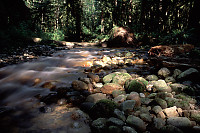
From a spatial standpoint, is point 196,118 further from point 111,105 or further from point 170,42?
point 170,42

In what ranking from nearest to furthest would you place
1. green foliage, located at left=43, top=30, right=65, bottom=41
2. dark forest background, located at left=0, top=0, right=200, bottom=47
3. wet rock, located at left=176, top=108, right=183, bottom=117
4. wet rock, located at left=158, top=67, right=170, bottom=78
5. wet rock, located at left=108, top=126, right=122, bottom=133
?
1. wet rock, located at left=108, top=126, right=122, bottom=133
2. wet rock, located at left=176, top=108, right=183, bottom=117
3. wet rock, located at left=158, top=67, right=170, bottom=78
4. dark forest background, located at left=0, top=0, right=200, bottom=47
5. green foliage, located at left=43, top=30, right=65, bottom=41

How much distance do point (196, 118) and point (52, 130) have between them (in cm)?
191

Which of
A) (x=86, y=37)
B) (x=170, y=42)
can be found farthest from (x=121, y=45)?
(x=86, y=37)

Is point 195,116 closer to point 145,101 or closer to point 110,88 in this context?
point 145,101

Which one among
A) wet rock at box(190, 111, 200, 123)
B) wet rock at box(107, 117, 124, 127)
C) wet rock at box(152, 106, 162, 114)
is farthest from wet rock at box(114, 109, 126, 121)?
wet rock at box(190, 111, 200, 123)

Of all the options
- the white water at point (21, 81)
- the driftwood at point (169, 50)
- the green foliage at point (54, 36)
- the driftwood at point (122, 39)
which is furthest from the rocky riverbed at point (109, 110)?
the green foliage at point (54, 36)

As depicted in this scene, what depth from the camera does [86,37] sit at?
20.7 m

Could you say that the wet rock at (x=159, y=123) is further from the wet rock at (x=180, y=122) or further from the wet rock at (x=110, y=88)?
the wet rock at (x=110, y=88)

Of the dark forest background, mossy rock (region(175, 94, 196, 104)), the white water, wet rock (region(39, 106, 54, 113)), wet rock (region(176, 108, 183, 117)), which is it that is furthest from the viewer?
the dark forest background

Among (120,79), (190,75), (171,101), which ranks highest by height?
(190,75)

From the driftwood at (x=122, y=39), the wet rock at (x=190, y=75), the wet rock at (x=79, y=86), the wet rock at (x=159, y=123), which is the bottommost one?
the wet rock at (x=159, y=123)

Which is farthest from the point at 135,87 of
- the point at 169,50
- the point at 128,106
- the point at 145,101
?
the point at 169,50

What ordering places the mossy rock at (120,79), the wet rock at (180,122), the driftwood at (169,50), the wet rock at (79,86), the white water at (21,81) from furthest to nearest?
the driftwood at (169,50)
the mossy rock at (120,79)
the wet rock at (79,86)
the white water at (21,81)
the wet rock at (180,122)

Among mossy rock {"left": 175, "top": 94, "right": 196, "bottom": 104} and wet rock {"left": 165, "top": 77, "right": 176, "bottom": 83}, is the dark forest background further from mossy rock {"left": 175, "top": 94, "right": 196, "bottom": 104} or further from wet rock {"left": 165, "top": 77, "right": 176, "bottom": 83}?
wet rock {"left": 165, "top": 77, "right": 176, "bottom": 83}
